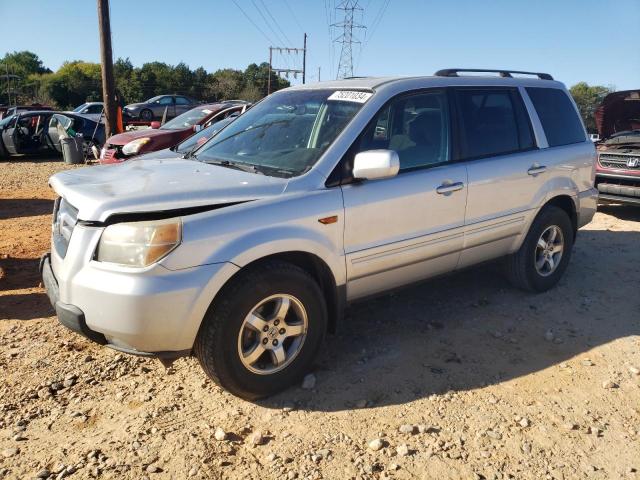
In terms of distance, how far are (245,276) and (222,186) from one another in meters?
0.53

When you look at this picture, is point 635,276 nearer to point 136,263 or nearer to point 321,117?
point 321,117

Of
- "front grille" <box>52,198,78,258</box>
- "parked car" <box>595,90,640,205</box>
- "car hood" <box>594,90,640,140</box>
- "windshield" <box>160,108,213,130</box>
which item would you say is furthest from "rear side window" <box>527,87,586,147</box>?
"windshield" <box>160,108,213,130</box>

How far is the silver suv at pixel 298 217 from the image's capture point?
2738 mm

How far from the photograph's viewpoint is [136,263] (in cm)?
269

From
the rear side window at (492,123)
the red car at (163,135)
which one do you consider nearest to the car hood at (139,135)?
the red car at (163,135)

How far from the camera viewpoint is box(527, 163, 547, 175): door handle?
4.46 metres

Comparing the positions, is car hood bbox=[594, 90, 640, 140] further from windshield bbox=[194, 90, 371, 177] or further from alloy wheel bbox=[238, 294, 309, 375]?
alloy wheel bbox=[238, 294, 309, 375]

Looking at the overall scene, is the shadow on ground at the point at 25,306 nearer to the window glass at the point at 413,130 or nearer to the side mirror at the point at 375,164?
the side mirror at the point at 375,164

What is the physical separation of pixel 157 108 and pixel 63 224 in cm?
2736

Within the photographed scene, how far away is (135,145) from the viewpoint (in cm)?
981

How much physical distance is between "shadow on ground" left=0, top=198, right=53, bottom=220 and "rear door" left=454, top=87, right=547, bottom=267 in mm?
6692

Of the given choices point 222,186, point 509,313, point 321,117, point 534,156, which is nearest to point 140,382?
point 222,186

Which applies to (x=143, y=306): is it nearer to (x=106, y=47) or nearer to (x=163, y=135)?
(x=163, y=135)

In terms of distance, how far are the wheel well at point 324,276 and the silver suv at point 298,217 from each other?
0.04 ft
